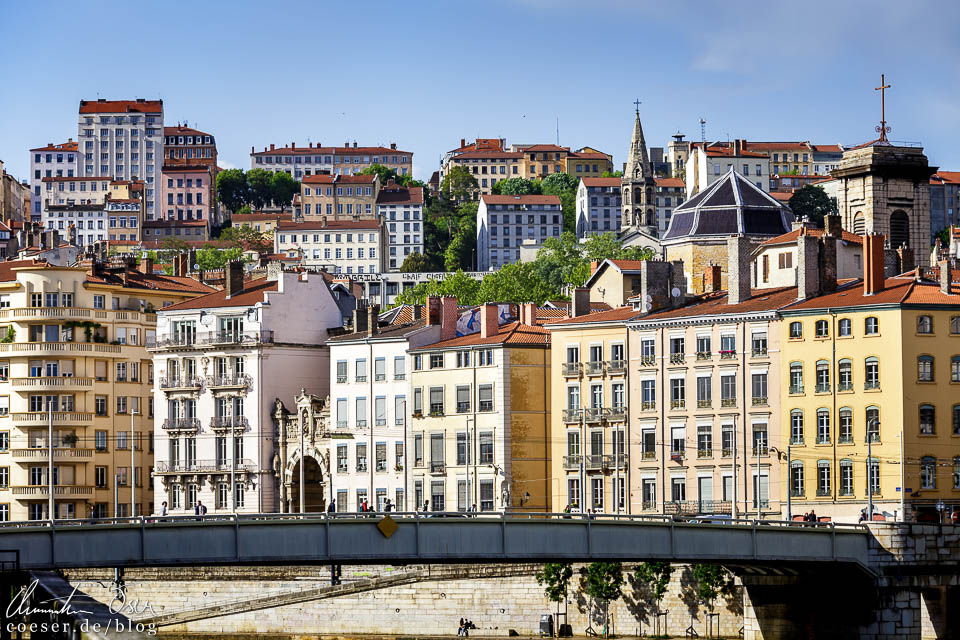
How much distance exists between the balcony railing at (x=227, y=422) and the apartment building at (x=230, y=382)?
0.05 meters

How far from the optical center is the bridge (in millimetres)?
64375

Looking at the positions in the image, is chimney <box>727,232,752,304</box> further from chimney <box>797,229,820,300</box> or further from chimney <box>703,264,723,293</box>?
chimney <box>703,264,723,293</box>

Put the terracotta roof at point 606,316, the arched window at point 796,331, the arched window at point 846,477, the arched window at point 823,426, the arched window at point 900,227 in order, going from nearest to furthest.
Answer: the arched window at point 846,477, the arched window at point 823,426, the arched window at point 796,331, the terracotta roof at point 606,316, the arched window at point 900,227

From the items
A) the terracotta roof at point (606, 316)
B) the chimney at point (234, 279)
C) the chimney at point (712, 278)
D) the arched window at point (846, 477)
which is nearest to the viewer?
the arched window at point (846, 477)

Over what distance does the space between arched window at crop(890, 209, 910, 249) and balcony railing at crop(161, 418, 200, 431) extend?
50344mm

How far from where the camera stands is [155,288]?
123 m


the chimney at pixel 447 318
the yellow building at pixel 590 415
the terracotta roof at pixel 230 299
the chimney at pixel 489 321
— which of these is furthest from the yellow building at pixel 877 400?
the terracotta roof at pixel 230 299

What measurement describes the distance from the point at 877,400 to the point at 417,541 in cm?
2784

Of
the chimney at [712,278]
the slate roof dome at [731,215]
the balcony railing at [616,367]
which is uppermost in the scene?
the slate roof dome at [731,215]

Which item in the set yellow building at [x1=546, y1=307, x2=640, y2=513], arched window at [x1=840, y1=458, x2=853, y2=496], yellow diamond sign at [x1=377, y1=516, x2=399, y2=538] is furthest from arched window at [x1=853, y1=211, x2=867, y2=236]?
yellow diamond sign at [x1=377, y1=516, x2=399, y2=538]

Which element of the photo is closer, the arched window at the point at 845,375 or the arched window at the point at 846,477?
the arched window at the point at 846,477

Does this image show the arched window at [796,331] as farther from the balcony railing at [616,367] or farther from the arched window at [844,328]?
the balcony railing at [616,367]

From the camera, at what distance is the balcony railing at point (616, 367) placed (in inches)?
3844

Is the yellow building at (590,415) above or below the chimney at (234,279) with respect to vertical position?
below
